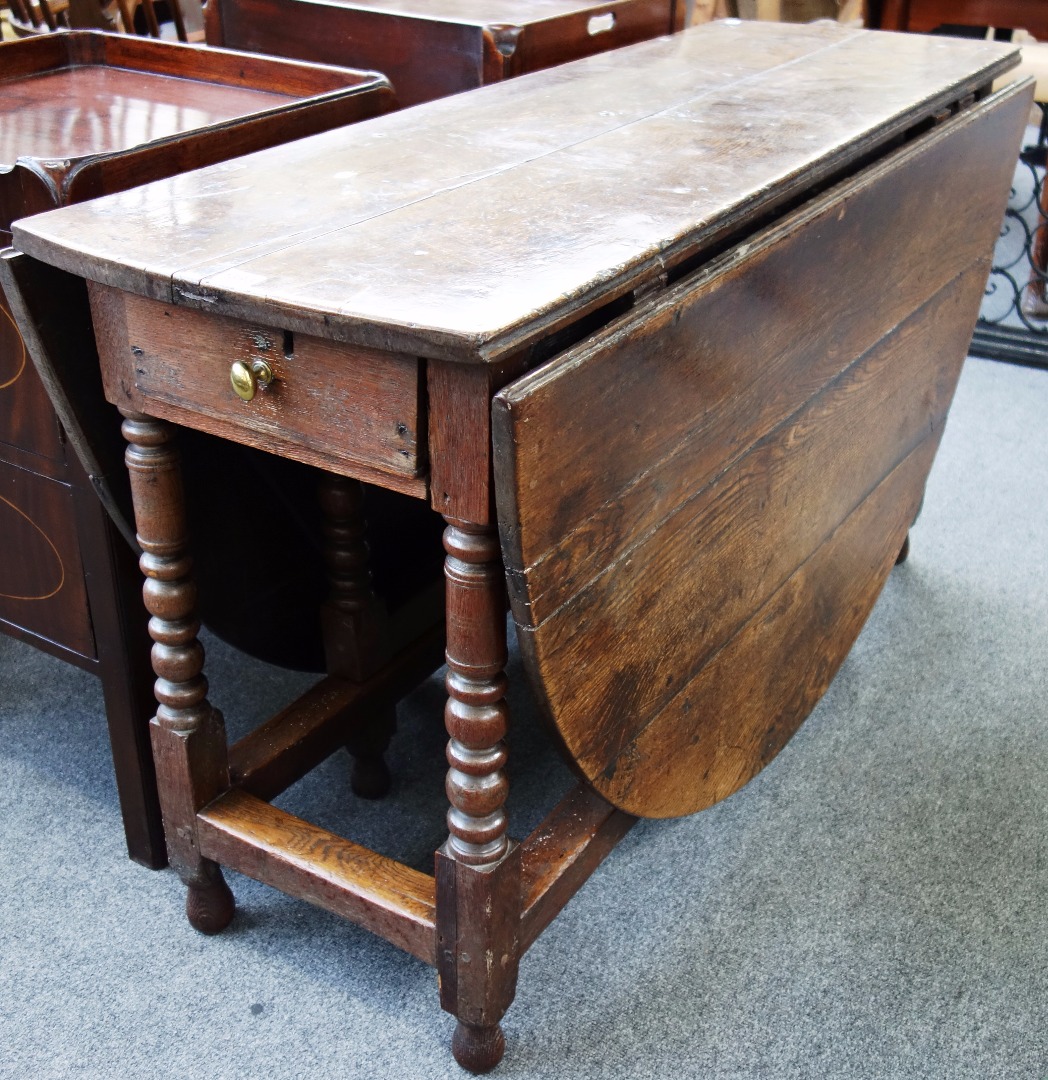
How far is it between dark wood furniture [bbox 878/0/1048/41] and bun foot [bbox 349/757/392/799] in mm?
2232

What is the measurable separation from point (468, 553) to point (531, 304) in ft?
0.68

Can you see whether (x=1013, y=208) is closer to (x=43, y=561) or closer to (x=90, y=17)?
(x=90, y=17)

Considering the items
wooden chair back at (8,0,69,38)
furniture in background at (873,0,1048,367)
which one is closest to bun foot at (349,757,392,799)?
wooden chair back at (8,0,69,38)

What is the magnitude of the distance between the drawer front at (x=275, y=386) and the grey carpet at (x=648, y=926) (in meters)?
0.62

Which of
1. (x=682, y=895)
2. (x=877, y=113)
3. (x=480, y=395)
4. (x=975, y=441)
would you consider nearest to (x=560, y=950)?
(x=682, y=895)

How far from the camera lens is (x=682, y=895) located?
1.46 metres

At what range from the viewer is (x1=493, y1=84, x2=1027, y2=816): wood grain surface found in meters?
0.98

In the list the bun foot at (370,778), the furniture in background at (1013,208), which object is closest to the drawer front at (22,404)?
the bun foot at (370,778)

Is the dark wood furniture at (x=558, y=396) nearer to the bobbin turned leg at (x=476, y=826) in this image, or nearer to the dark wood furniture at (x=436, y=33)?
the bobbin turned leg at (x=476, y=826)

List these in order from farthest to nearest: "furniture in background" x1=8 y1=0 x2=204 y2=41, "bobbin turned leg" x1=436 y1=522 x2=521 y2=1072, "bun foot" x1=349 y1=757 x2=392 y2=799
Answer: "furniture in background" x1=8 y1=0 x2=204 y2=41 < "bun foot" x1=349 y1=757 x2=392 y2=799 < "bobbin turned leg" x1=436 y1=522 x2=521 y2=1072

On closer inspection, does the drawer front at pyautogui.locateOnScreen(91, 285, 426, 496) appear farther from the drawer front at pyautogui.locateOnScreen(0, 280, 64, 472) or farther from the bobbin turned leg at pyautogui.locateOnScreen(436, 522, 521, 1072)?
the drawer front at pyautogui.locateOnScreen(0, 280, 64, 472)

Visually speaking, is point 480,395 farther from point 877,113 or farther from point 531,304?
point 877,113

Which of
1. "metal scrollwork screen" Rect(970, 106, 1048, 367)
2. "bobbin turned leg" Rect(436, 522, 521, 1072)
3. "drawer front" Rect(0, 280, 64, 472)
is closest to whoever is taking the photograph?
"bobbin turned leg" Rect(436, 522, 521, 1072)

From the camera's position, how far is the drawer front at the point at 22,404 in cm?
127
